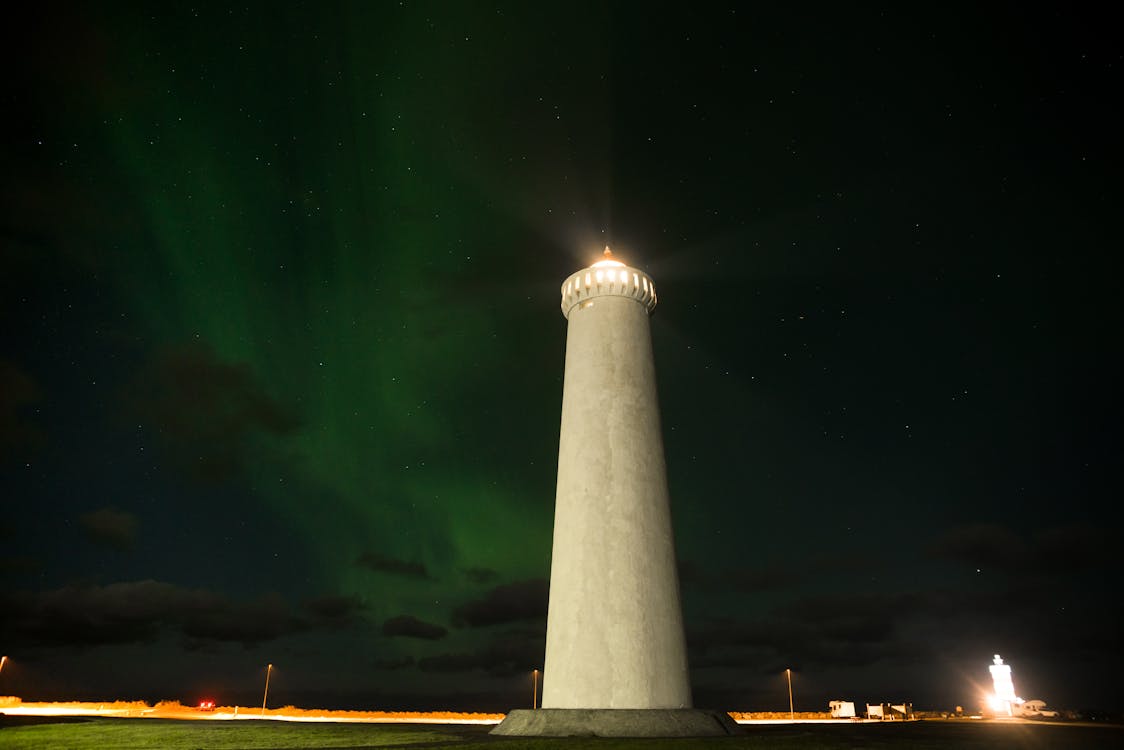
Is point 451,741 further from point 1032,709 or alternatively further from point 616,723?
point 1032,709

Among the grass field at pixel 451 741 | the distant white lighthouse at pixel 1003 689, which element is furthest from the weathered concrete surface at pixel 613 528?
the distant white lighthouse at pixel 1003 689

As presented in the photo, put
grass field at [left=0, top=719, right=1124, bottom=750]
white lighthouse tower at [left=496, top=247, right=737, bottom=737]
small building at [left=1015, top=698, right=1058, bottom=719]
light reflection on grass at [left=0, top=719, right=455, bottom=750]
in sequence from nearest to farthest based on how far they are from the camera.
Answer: grass field at [left=0, top=719, right=1124, bottom=750], light reflection on grass at [left=0, top=719, right=455, bottom=750], white lighthouse tower at [left=496, top=247, right=737, bottom=737], small building at [left=1015, top=698, right=1058, bottom=719]

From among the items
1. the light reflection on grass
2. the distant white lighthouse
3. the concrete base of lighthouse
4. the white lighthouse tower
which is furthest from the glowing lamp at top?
the distant white lighthouse

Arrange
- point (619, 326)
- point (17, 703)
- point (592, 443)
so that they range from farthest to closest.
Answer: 1. point (17, 703)
2. point (619, 326)
3. point (592, 443)

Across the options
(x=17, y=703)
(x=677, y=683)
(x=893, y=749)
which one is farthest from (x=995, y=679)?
(x=17, y=703)

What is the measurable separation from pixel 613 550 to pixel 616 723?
4.10 metres

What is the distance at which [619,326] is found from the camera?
20.3 metres

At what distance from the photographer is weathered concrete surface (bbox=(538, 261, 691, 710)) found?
16562mm

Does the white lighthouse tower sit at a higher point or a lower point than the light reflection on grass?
higher

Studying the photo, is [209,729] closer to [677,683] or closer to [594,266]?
[677,683]

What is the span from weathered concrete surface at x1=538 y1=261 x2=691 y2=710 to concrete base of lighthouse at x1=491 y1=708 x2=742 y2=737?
36.6 inches

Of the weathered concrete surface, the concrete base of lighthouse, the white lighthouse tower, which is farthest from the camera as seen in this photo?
the weathered concrete surface

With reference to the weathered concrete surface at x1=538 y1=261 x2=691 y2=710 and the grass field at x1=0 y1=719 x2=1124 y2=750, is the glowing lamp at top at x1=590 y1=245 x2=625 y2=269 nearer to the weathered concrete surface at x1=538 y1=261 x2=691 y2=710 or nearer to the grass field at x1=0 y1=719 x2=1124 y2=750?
the weathered concrete surface at x1=538 y1=261 x2=691 y2=710

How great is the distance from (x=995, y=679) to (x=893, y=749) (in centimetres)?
3559
